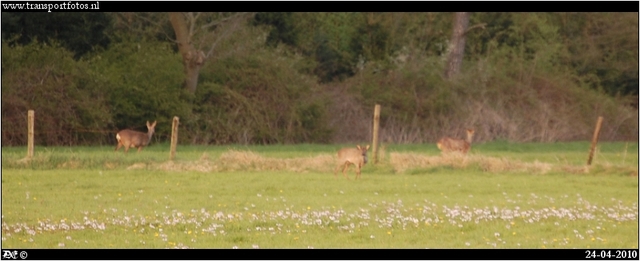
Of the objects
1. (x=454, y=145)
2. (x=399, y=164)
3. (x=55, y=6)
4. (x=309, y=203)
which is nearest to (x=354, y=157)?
(x=399, y=164)

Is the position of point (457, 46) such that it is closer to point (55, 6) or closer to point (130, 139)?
point (130, 139)

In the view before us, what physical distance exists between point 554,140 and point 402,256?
33383mm

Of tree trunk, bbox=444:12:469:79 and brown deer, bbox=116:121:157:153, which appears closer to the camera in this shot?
brown deer, bbox=116:121:157:153

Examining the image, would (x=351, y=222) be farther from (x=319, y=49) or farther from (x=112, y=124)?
(x=319, y=49)

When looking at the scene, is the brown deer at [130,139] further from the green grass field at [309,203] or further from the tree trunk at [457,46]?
the tree trunk at [457,46]

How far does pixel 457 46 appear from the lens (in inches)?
1887

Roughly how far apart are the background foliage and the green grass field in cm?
1036

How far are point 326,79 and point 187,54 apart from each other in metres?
11.9

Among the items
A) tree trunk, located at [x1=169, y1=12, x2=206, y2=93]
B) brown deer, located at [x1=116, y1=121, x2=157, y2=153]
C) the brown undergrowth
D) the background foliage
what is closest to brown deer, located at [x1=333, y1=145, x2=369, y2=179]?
the brown undergrowth

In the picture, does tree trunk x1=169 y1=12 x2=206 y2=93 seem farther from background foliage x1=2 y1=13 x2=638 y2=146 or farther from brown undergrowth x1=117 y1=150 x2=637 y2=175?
brown undergrowth x1=117 y1=150 x2=637 y2=175

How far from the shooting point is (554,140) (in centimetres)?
4434

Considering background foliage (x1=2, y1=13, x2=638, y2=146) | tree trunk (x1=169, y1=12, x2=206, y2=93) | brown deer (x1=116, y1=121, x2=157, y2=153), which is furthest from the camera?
tree trunk (x1=169, y1=12, x2=206, y2=93)

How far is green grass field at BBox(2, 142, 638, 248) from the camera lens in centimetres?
1384

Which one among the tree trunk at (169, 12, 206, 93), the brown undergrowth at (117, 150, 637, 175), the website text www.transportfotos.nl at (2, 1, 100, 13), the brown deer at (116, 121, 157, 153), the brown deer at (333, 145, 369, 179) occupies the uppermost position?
the website text www.transportfotos.nl at (2, 1, 100, 13)
